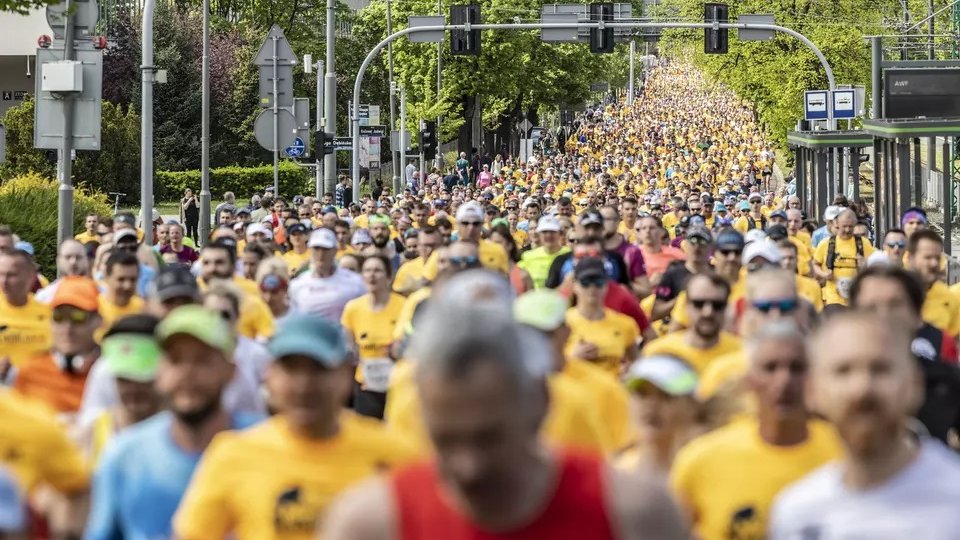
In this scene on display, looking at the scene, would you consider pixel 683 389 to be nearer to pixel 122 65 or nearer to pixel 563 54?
pixel 122 65

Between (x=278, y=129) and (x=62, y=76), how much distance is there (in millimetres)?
10547

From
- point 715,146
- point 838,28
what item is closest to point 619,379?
point 838,28

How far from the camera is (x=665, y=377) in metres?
5.94

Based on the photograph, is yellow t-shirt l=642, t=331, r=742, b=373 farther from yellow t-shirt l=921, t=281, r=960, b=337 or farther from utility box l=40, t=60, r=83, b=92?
utility box l=40, t=60, r=83, b=92

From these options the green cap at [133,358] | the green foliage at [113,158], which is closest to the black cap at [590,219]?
the green cap at [133,358]

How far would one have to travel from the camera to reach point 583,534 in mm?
3203

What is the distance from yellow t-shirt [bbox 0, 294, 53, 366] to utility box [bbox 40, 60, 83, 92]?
6571 mm

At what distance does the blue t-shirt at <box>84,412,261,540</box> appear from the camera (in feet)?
18.8

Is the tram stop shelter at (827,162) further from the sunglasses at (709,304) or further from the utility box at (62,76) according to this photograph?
the sunglasses at (709,304)

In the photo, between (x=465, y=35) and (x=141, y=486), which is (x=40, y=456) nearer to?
(x=141, y=486)

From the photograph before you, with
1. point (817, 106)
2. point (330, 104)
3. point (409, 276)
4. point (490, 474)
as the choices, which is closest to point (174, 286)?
point (490, 474)

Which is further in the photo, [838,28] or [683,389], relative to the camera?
[838,28]

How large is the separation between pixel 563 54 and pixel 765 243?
7149 centimetres

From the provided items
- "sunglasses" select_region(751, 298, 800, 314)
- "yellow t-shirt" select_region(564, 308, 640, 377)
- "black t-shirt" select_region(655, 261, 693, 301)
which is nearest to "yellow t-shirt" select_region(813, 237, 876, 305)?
"black t-shirt" select_region(655, 261, 693, 301)
